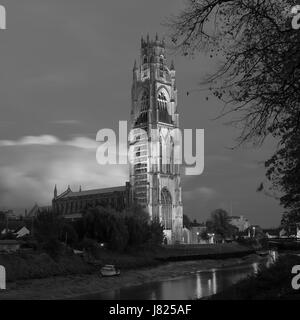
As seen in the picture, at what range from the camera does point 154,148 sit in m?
133

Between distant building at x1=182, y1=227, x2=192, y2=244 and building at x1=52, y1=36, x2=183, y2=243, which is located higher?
building at x1=52, y1=36, x2=183, y2=243

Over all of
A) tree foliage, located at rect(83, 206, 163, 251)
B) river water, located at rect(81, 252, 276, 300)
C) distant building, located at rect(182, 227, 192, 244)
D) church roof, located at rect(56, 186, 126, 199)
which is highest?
church roof, located at rect(56, 186, 126, 199)

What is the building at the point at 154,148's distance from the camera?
13188cm

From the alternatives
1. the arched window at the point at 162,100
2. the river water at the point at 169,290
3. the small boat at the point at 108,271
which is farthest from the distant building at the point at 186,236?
the small boat at the point at 108,271

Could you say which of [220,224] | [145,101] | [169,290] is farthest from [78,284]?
[220,224]

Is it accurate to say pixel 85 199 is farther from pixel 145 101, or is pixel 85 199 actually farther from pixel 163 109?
pixel 163 109

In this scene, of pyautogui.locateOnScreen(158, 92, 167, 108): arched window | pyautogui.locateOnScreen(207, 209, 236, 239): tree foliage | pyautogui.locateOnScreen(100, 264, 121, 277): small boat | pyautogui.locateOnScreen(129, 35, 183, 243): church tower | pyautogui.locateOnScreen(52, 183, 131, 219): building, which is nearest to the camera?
pyautogui.locateOnScreen(100, 264, 121, 277): small boat

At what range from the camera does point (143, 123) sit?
138375 millimetres

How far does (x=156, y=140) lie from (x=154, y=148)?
2118 millimetres

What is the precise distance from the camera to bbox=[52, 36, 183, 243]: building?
131875mm

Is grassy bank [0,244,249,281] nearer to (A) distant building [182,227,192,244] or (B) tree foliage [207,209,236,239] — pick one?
(A) distant building [182,227,192,244]

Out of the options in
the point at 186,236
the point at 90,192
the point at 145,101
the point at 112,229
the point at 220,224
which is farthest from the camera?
the point at 90,192

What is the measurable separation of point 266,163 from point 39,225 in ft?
160

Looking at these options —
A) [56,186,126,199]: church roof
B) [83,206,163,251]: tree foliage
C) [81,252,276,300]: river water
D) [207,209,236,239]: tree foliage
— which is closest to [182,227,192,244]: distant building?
[207,209,236,239]: tree foliage
